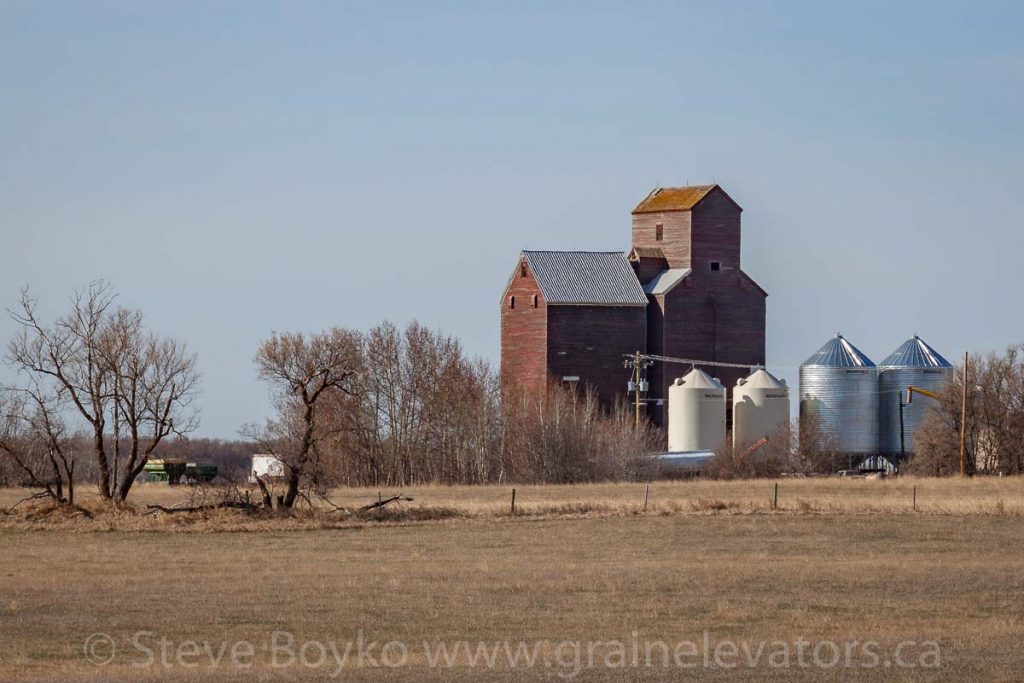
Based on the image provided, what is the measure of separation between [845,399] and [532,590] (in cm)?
6516

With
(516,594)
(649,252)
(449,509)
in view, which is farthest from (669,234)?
(516,594)

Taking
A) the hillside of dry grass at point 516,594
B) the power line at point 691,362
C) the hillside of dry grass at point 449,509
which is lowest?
the hillside of dry grass at point 516,594

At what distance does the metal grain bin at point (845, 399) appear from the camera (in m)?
87.6

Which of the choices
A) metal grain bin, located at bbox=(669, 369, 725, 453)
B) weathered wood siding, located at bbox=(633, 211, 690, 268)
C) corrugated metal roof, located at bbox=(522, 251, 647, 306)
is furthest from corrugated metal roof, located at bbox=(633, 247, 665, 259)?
metal grain bin, located at bbox=(669, 369, 725, 453)

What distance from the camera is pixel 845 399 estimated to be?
88188 mm

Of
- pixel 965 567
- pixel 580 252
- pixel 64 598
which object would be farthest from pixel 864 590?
pixel 580 252

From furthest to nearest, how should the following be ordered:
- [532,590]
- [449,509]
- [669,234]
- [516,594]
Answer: [669,234]
[449,509]
[532,590]
[516,594]

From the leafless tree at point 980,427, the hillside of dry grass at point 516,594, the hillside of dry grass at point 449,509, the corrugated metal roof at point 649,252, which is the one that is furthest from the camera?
the corrugated metal roof at point 649,252

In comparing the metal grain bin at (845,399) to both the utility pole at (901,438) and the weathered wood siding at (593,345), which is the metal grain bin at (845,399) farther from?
the weathered wood siding at (593,345)

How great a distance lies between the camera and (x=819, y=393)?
292ft

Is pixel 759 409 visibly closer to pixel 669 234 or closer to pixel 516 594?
pixel 669 234

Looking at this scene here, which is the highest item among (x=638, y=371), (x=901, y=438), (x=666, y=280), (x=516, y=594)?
(x=666, y=280)

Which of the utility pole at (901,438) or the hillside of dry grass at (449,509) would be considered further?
the utility pole at (901,438)

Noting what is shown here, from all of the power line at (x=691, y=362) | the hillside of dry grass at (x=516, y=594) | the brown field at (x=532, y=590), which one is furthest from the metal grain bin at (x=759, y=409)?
the hillside of dry grass at (x=516, y=594)
